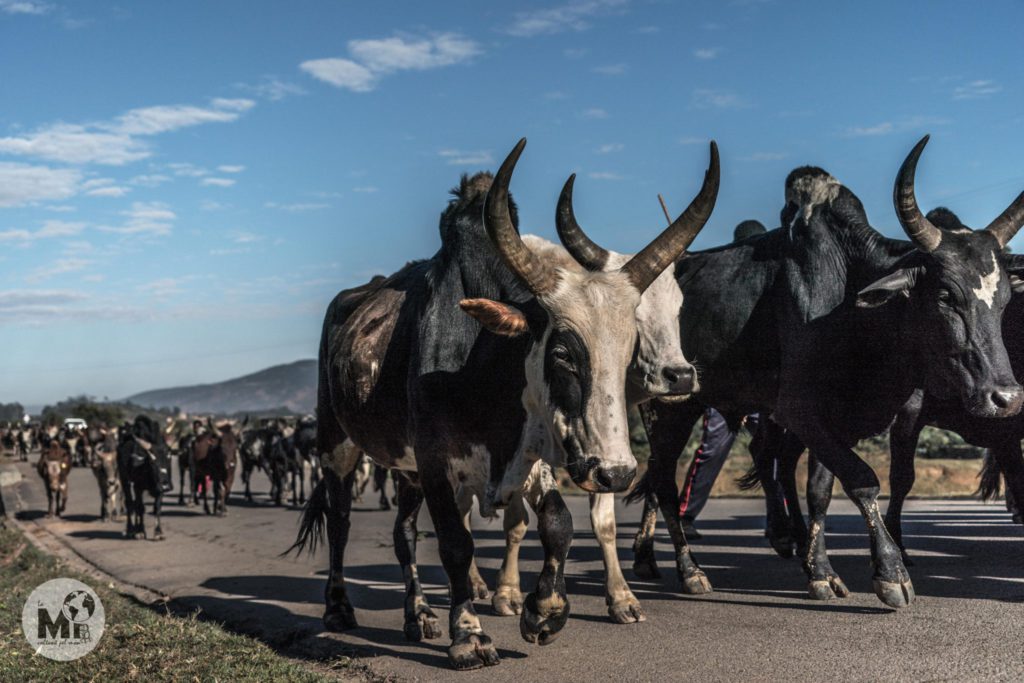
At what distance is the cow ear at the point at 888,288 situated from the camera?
766cm

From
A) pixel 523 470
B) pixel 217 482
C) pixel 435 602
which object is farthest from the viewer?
pixel 217 482

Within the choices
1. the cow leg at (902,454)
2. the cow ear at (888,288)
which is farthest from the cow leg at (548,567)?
the cow leg at (902,454)

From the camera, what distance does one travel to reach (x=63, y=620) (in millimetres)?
8805

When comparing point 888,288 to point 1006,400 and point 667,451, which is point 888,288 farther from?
point 667,451

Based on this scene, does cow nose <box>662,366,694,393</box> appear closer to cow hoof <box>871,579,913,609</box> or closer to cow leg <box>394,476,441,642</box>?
cow hoof <box>871,579,913,609</box>

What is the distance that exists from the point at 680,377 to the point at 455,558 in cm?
198

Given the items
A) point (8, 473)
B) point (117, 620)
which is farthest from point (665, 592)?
point (8, 473)

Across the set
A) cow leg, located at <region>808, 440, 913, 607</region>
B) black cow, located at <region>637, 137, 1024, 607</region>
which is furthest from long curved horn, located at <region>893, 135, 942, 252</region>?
cow leg, located at <region>808, 440, 913, 607</region>

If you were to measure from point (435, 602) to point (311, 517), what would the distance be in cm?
131

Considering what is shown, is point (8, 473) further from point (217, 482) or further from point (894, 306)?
point (894, 306)

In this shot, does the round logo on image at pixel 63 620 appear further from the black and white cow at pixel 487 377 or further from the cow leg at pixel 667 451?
the cow leg at pixel 667 451

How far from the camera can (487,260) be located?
7.10 m

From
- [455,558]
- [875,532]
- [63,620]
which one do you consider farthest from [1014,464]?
[63,620]

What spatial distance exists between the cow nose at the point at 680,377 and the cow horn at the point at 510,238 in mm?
1821
